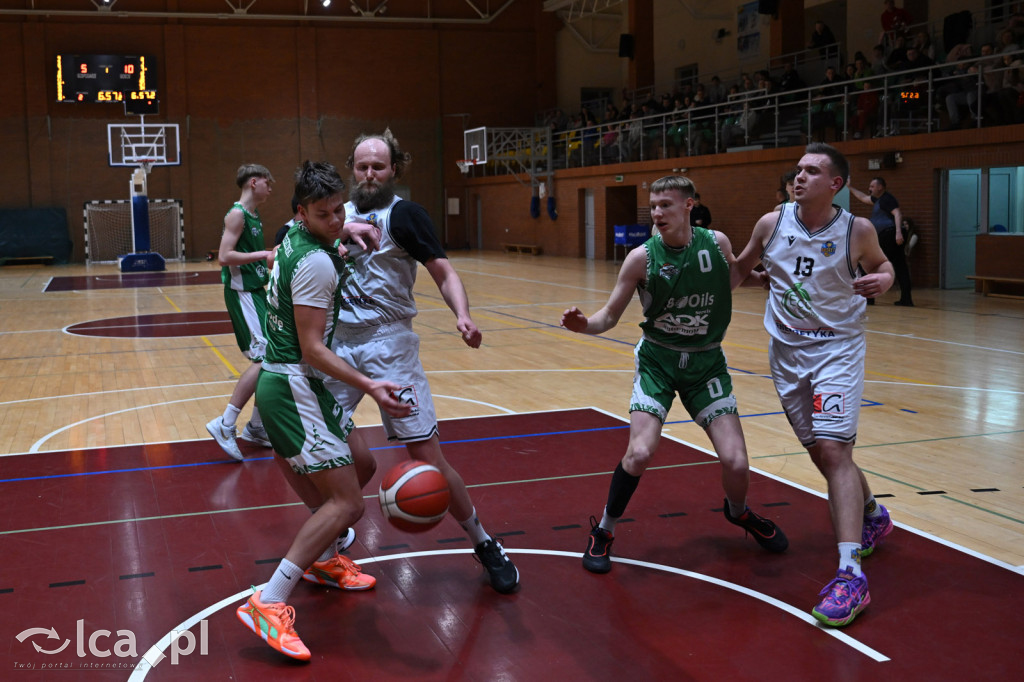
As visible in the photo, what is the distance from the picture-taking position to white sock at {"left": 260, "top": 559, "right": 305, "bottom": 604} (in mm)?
3535

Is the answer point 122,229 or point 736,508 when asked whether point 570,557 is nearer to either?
point 736,508

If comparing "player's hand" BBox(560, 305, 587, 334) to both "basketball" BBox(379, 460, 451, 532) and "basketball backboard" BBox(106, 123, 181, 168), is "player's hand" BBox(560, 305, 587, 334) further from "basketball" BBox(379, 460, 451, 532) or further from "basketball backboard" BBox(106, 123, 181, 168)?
"basketball backboard" BBox(106, 123, 181, 168)

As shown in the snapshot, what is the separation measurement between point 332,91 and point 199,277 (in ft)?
36.6

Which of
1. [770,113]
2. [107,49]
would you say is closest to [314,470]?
[770,113]

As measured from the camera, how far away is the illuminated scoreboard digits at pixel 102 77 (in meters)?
28.4

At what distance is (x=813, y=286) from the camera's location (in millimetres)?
4137

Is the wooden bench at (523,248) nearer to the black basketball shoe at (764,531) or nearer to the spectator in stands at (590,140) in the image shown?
the spectator in stands at (590,140)

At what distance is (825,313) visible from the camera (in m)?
4.13

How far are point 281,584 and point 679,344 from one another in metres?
2.02

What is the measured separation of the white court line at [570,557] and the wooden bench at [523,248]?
2560 cm

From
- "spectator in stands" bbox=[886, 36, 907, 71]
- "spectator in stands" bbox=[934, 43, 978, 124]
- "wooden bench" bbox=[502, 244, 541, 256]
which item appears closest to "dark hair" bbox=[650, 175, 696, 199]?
"spectator in stands" bbox=[934, 43, 978, 124]

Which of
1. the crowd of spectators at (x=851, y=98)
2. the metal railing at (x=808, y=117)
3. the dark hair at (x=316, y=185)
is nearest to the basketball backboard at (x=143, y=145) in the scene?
the metal railing at (x=808, y=117)

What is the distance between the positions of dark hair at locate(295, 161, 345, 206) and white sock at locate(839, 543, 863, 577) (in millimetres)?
2393

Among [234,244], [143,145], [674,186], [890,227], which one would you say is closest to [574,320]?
[674,186]
